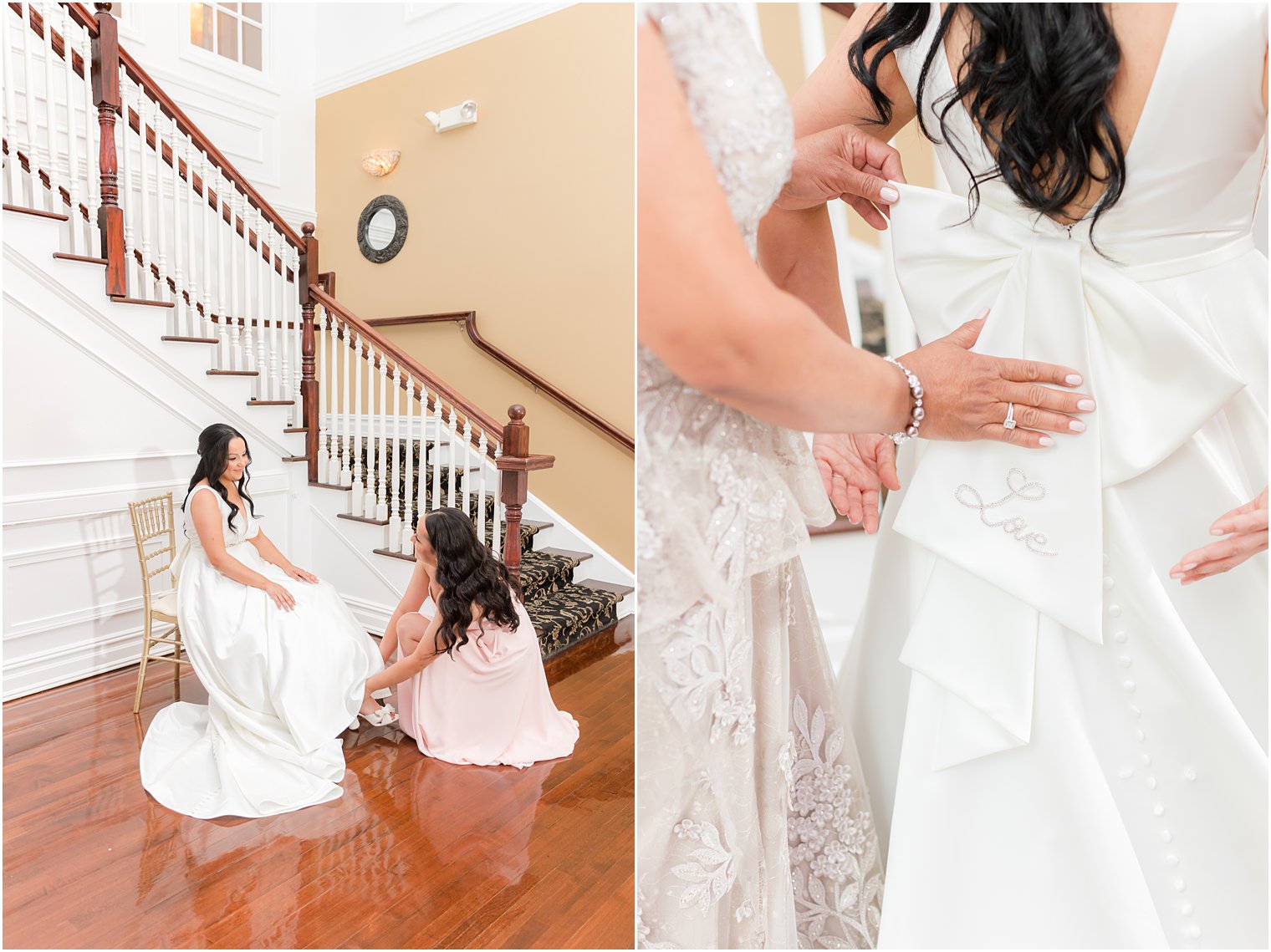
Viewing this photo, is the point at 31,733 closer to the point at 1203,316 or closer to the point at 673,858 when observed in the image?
the point at 673,858

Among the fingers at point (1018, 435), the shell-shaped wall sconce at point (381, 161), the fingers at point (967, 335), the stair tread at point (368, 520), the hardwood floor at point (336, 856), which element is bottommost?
the hardwood floor at point (336, 856)

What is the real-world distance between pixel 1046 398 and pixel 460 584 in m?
2.27

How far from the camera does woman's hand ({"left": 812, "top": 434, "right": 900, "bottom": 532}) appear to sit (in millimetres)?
857

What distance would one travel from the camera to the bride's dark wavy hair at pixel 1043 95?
0.60 m

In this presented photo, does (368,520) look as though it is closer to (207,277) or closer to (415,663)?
(415,663)

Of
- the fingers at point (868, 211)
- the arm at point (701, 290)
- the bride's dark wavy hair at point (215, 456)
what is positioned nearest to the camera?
the arm at point (701, 290)

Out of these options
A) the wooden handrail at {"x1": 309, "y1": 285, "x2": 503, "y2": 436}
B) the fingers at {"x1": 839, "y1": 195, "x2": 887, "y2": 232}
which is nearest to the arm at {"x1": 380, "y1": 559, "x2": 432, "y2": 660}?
the wooden handrail at {"x1": 309, "y1": 285, "x2": 503, "y2": 436}

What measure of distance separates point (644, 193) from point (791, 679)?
22.6 inches

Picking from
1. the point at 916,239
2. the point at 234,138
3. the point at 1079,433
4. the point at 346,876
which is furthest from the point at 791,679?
the point at 234,138

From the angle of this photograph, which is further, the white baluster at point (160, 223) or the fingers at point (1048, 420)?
the white baluster at point (160, 223)

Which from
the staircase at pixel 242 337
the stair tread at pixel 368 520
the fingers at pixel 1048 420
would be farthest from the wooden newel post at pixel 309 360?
the fingers at pixel 1048 420

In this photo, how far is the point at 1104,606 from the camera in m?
0.70

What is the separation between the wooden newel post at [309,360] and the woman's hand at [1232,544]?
3.98 m

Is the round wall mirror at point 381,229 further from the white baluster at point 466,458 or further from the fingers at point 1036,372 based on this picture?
the fingers at point 1036,372
